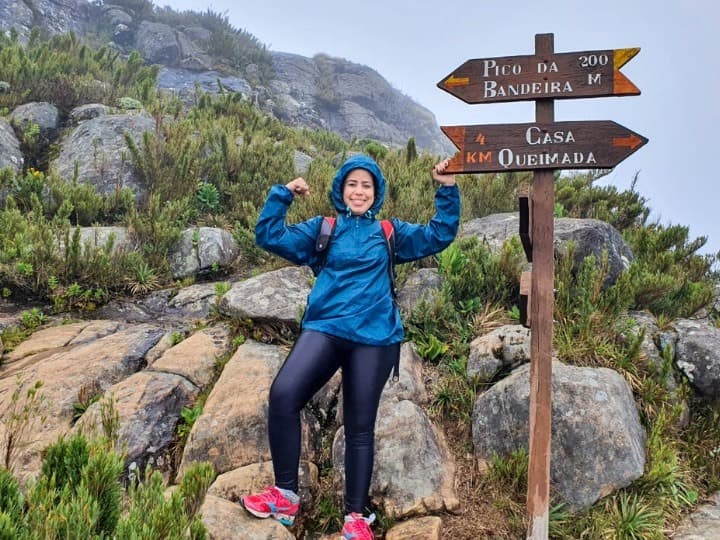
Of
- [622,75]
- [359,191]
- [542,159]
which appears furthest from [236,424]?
[622,75]

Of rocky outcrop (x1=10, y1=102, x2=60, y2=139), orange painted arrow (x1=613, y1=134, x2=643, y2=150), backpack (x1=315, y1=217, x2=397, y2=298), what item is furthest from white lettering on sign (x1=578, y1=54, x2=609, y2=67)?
rocky outcrop (x1=10, y1=102, x2=60, y2=139)

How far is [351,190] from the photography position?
9.78ft

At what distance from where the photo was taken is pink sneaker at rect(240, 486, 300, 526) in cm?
253

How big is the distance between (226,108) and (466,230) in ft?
28.2

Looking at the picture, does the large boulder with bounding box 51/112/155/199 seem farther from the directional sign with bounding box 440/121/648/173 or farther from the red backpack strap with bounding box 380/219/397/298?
the directional sign with bounding box 440/121/648/173

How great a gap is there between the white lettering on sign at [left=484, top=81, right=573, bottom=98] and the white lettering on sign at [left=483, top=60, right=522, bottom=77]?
0.21ft

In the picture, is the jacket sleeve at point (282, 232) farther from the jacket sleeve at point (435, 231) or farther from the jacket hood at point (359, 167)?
the jacket sleeve at point (435, 231)

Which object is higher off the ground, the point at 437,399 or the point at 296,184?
the point at 296,184

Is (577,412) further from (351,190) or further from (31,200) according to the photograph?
(31,200)

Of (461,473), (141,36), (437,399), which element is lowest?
(461,473)

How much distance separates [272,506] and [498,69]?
2934mm

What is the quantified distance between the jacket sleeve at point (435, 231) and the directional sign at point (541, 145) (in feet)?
0.58

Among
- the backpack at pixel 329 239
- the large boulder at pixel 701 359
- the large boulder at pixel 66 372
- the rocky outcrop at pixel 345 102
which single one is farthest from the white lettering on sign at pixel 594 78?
the rocky outcrop at pixel 345 102

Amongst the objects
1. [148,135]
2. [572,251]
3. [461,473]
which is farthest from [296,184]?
[148,135]
